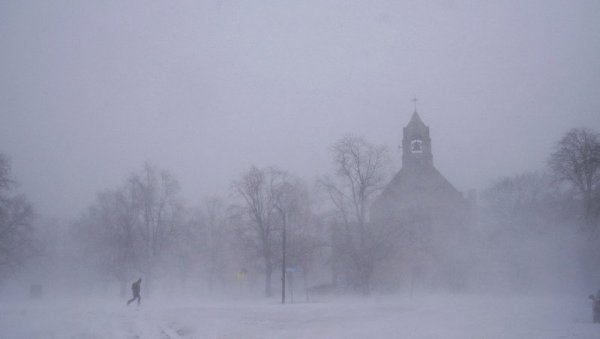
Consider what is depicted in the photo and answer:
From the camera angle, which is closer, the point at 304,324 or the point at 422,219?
the point at 304,324

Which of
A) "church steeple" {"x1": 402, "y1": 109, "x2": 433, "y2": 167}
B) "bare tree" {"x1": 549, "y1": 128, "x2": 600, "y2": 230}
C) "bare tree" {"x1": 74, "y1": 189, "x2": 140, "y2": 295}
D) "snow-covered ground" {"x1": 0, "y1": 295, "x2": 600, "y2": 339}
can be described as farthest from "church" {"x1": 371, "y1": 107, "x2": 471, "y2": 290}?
"bare tree" {"x1": 74, "y1": 189, "x2": 140, "y2": 295}

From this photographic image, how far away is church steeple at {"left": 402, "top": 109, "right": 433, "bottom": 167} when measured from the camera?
54384mm

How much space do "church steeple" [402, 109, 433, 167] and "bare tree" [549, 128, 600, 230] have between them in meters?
19.9

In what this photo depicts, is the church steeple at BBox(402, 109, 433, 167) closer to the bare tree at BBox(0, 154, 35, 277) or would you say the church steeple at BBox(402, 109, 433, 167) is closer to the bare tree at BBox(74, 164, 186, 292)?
the bare tree at BBox(74, 164, 186, 292)

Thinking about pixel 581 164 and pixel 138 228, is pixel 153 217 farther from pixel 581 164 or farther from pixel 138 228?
pixel 581 164

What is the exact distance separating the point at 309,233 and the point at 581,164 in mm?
23249

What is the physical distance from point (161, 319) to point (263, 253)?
2371cm

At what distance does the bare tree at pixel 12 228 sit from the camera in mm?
34000

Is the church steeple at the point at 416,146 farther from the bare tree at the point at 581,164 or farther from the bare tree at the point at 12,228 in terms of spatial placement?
the bare tree at the point at 12,228

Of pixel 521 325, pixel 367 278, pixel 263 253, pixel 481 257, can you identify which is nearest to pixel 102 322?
pixel 521 325

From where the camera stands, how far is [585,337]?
47.8ft

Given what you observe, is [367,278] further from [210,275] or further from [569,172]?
[210,275]

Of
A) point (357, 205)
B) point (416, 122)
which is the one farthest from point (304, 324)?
point (416, 122)

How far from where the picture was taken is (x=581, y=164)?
32.4 m
